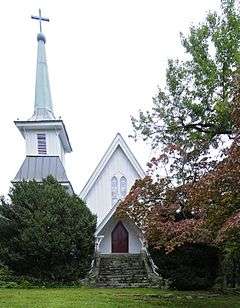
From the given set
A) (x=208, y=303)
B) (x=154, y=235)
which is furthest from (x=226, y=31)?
(x=208, y=303)

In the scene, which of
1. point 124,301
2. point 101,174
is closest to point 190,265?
point 124,301

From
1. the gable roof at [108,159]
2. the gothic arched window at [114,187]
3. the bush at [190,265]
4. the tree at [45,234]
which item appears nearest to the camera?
the bush at [190,265]

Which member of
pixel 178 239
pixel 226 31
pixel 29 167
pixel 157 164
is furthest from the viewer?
pixel 29 167

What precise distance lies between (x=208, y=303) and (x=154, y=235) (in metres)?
2.60

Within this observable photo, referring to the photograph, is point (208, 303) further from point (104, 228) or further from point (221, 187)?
point (104, 228)

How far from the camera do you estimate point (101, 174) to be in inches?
1206

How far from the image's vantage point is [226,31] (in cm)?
2109

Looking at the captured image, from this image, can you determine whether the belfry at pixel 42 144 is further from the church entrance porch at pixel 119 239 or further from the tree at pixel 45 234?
the tree at pixel 45 234

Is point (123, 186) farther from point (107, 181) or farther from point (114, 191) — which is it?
point (107, 181)

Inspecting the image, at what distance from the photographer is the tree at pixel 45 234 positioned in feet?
72.1

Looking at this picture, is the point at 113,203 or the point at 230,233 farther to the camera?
the point at 113,203

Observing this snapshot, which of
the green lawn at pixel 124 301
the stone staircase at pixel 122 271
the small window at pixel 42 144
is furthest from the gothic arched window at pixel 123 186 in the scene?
the green lawn at pixel 124 301

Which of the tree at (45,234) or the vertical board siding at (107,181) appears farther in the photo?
the vertical board siding at (107,181)

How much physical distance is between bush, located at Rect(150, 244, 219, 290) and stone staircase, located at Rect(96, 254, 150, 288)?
2.55 meters
